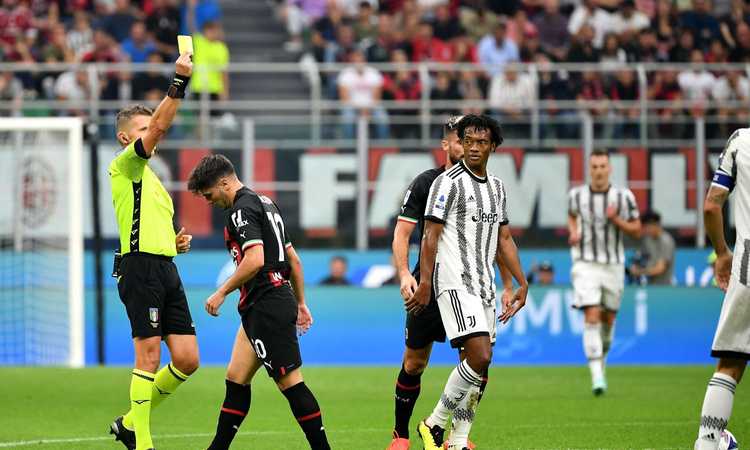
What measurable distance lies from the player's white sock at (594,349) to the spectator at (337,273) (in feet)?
21.0

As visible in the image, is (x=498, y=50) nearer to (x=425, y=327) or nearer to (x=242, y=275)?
(x=425, y=327)

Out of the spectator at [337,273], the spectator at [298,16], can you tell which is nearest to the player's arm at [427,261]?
the spectator at [337,273]

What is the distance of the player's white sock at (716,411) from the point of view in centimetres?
727

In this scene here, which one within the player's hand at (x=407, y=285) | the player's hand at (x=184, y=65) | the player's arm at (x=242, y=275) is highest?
the player's hand at (x=184, y=65)

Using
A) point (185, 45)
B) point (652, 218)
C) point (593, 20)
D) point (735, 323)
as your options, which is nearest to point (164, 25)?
point (593, 20)

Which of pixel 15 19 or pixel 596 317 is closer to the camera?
pixel 596 317

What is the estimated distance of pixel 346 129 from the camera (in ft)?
68.0

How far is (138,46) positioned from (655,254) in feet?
30.5

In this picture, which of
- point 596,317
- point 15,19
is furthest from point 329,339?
point 15,19

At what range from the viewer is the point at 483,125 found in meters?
8.38

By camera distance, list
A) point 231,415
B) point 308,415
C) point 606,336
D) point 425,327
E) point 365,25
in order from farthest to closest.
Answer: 1. point 365,25
2. point 606,336
3. point 425,327
4. point 231,415
5. point 308,415

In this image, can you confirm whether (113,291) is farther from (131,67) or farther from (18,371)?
(131,67)

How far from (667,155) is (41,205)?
9.59 metres

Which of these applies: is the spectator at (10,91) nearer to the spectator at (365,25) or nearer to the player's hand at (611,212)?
the spectator at (365,25)
